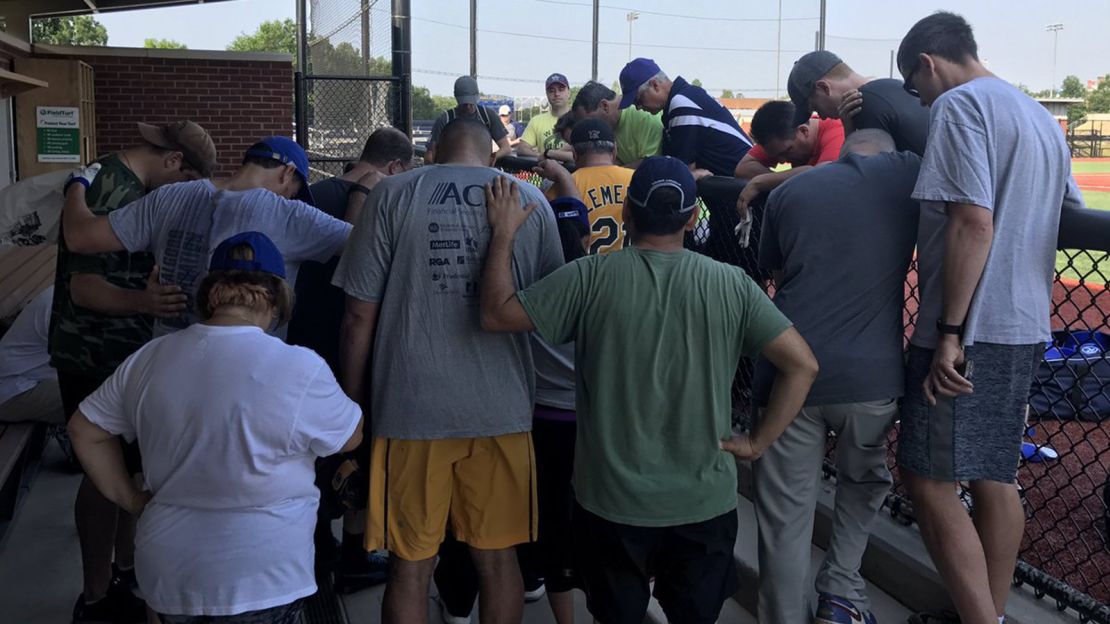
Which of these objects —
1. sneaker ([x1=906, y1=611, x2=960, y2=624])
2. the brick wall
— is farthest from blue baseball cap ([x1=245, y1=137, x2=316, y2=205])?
the brick wall

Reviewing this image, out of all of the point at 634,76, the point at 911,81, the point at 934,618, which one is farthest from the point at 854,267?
the point at 634,76

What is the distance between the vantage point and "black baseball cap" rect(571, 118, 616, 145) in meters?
4.45

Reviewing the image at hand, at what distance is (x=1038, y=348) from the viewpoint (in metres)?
2.76

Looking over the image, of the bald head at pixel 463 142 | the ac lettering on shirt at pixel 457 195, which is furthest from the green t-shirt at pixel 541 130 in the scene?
the ac lettering on shirt at pixel 457 195

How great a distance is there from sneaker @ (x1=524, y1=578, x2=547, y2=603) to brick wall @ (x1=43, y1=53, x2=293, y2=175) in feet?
36.6

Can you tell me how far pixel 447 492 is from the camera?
120 inches

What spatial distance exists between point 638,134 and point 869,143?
283cm

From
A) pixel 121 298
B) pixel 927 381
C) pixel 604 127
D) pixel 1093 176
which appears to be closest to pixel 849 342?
pixel 927 381

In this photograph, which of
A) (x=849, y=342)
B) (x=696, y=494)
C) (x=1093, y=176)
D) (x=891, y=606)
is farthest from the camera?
(x=1093, y=176)

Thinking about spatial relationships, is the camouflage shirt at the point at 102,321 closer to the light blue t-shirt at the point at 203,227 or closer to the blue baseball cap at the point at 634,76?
the light blue t-shirt at the point at 203,227

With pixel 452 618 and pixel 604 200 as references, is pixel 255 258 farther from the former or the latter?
pixel 604 200

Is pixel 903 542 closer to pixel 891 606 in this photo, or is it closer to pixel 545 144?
pixel 891 606

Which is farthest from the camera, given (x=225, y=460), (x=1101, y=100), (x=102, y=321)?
(x=1101, y=100)

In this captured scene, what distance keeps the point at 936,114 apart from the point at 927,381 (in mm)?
745
